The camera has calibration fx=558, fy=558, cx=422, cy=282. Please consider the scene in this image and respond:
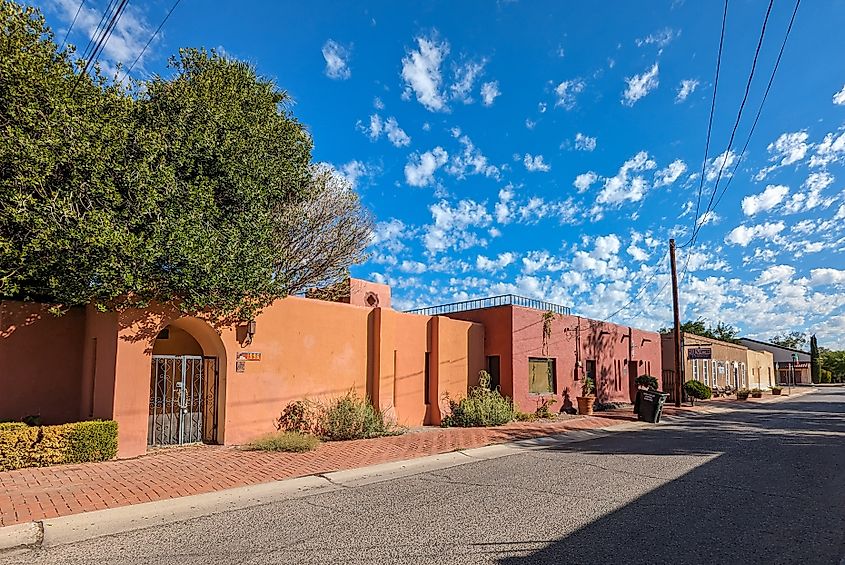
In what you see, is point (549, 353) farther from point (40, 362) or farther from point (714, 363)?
point (714, 363)

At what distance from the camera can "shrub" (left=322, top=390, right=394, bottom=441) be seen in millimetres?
13750

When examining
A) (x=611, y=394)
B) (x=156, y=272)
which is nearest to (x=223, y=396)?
(x=156, y=272)

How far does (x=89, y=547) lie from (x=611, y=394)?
2279cm

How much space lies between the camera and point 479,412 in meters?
17.2

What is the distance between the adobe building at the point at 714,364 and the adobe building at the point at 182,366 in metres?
22.1

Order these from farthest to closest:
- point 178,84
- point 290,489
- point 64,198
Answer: point 178,84, point 64,198, point 290,489

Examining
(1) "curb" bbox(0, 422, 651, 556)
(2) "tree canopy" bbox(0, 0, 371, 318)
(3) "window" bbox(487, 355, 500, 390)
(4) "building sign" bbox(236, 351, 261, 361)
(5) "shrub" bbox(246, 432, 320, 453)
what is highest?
(2) "tree canopy" bbox(0, 0, 371, 318)

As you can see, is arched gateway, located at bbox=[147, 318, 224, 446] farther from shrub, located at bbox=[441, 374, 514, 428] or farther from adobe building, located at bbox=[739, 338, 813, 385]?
adobe building, located at bbox=[739, 338, 813, 385]

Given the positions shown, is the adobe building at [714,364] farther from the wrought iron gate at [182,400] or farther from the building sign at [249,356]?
the wrought iron gate at [182,400]

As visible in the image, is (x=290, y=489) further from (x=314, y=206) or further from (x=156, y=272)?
(x=314, y=206)

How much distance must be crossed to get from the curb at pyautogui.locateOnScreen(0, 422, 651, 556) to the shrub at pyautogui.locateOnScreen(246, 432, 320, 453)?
212 cm

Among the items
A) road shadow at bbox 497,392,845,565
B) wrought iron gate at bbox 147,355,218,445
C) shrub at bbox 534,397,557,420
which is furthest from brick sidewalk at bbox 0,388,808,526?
shrub at bbox 534,397,557,420

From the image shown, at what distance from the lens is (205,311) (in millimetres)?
12055

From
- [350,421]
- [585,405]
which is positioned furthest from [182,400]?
[585,405]
